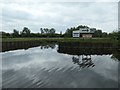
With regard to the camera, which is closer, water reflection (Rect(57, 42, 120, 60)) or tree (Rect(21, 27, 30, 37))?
water reflection (Rect(57, 42, 120, 60))

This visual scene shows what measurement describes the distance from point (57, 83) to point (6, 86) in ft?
16.9

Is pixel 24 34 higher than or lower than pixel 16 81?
higher

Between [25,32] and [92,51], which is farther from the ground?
[25,32]

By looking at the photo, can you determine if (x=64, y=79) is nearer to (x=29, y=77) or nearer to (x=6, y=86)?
(x=29, y=77)

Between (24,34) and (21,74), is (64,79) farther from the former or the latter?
(24,34)

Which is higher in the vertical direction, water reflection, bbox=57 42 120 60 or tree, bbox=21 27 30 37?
tree, bbox=21 27 30 37

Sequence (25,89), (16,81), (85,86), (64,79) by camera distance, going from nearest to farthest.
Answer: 1. (25,89)
2. (85,86)
3. (16,81)
4. (64,79)

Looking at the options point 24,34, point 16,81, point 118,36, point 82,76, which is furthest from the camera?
point 24,34

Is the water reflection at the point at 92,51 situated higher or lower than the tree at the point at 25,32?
lower

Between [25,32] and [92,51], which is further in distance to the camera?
[25,32]

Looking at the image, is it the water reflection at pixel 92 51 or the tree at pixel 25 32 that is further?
the tree at pixel 25 32

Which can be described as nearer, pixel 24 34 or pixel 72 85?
pixel 72 85

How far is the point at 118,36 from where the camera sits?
63094 millimetres

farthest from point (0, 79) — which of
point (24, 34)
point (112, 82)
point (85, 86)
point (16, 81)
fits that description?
point (24, 34)
